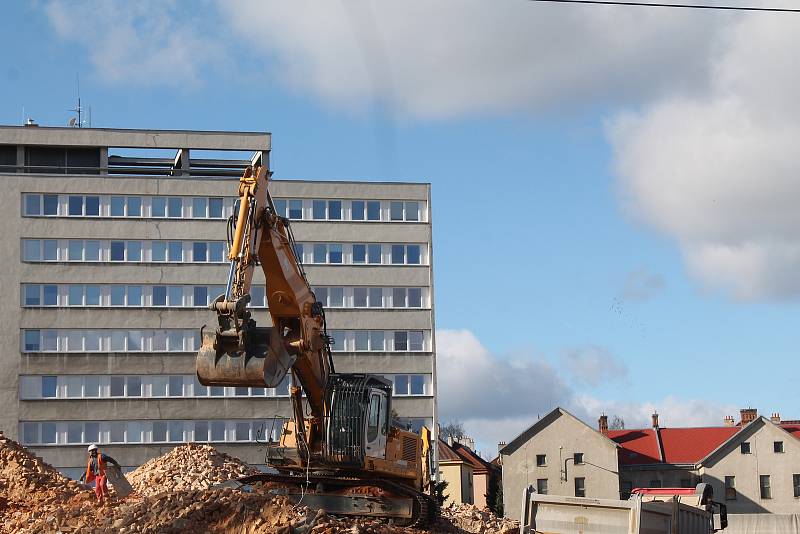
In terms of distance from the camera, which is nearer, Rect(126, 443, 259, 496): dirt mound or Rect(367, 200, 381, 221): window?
Rect(126, 443, 259, 496): dirt mound

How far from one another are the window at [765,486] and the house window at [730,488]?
155 cm

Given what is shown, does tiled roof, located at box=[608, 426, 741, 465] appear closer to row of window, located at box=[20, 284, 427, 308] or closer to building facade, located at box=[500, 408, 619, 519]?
building facade, located at box=[500, 408, 619, 519]

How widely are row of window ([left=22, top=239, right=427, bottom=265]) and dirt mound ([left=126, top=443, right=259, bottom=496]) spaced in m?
29.5

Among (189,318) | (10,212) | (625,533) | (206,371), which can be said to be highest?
(10,212)

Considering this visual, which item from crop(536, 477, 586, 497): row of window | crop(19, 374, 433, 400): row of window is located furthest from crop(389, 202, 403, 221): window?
crop(536, 477, 586, 497): row of window

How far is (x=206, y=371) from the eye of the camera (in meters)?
20.4

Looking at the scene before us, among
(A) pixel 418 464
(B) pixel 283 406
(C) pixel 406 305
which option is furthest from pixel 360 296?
(A) pixel 418 464

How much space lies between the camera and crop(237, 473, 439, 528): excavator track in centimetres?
2464

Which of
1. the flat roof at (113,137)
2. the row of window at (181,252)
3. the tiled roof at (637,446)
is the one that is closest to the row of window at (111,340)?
the row of window at (181,252)

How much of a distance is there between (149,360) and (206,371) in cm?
4557

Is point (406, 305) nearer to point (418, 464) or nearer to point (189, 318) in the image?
point (189, 318)

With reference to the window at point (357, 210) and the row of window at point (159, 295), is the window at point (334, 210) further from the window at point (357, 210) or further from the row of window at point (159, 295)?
the row of window at point (159, 295)

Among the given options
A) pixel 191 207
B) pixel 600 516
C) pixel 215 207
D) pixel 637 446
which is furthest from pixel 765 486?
pixel 600 516

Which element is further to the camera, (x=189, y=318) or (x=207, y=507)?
(x=189, y=318)
